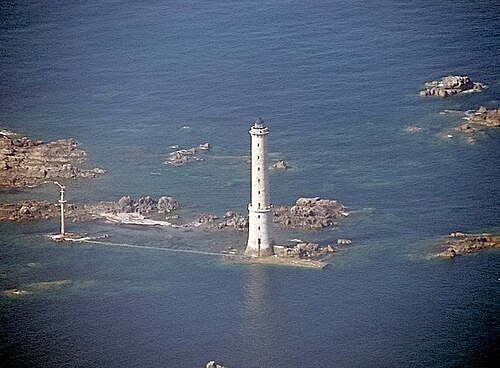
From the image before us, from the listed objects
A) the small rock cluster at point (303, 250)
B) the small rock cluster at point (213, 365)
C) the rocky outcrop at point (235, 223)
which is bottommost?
the small rock cluster at point (213, 365)

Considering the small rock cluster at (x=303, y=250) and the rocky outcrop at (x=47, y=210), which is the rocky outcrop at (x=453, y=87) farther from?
the small rock cluster at (x=303, y=250)

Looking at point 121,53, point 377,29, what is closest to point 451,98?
point 377,29

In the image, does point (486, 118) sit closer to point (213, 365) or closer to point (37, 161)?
point (37, 161)

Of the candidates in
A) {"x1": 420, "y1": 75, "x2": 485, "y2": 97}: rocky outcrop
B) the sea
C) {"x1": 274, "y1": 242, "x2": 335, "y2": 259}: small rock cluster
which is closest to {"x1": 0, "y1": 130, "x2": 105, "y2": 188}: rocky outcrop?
the sea

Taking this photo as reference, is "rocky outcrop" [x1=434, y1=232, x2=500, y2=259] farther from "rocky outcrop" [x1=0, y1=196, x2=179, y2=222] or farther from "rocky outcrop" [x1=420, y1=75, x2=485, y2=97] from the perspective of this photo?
"rocky outcrop" [x1=420, y1=75, x2=485, y2=97]

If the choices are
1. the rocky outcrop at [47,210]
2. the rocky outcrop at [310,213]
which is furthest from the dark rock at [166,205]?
the rocky outcrop at [310,213]

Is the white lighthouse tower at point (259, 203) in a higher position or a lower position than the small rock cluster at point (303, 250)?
higher
